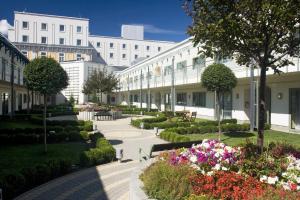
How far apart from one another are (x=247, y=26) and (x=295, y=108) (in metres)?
14.9

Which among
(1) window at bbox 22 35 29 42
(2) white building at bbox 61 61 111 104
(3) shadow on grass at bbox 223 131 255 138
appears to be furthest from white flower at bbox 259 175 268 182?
(1) window at bbox 22 35 29 42

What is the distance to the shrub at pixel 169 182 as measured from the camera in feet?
19.7

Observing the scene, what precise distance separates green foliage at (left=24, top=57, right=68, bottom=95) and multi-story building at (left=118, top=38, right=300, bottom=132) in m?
6.13

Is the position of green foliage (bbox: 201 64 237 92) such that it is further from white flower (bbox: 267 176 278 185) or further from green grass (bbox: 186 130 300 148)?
white flower (bbox: 267 176 278 185)

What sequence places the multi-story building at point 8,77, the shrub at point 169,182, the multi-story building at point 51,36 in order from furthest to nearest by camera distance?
the multi-story building at point 51,36, the multi-story building at point 8,77, the shrub at point 169,182

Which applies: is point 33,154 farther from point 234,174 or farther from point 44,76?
point 234,174

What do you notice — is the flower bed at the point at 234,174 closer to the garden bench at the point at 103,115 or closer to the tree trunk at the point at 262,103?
the tree trunk at the point at 262,103

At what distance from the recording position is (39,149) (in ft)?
49.0

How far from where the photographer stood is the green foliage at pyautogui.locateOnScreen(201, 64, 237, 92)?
17594 millimetres

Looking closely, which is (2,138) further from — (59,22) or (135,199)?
(59,22)

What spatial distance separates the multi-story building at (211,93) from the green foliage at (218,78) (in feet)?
7.22

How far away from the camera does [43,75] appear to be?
1385cm

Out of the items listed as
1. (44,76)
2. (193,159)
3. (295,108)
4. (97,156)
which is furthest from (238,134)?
(193,159)

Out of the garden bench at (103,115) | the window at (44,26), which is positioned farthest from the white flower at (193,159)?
the window at (44,26)
